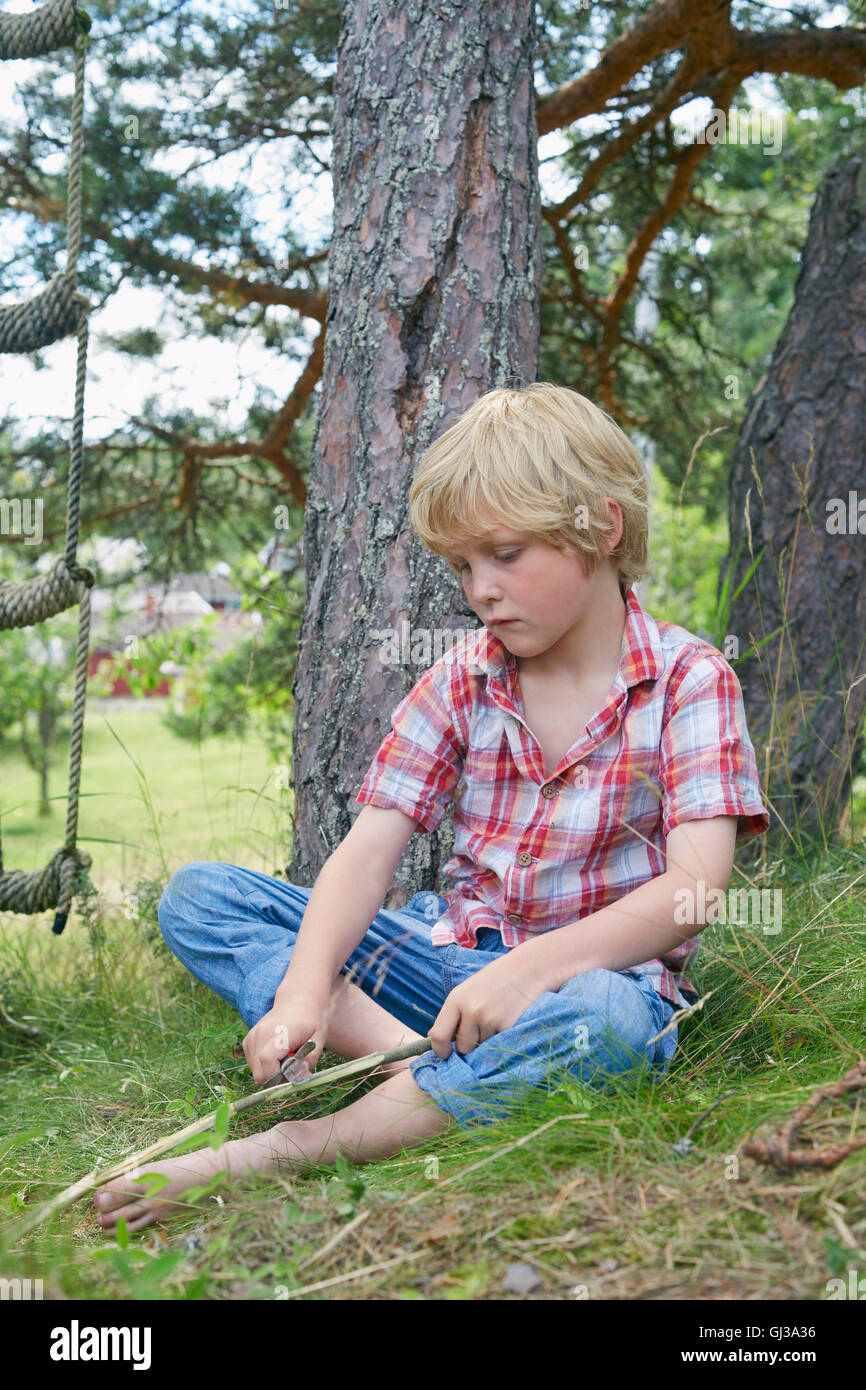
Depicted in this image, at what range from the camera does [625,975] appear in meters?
1.76

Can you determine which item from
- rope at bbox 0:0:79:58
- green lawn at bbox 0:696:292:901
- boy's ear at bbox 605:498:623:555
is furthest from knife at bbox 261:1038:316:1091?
rope at bbox 0:0:79:58

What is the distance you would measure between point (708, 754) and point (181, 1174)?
1017 millimetres

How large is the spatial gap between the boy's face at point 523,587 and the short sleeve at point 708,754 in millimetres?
237

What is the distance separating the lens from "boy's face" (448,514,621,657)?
175cm

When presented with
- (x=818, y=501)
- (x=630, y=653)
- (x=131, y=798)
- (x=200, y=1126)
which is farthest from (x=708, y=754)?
(x=131, y=798)

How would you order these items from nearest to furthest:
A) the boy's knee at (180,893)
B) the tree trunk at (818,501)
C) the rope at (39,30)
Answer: the boy's knee at (180,893), the rope at (39,30), the tree trunk at (818,501)

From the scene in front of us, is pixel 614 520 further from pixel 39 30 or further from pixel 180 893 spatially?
pixel 39 30

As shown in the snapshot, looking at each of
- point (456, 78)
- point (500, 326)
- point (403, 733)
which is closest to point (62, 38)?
point (456, 78)

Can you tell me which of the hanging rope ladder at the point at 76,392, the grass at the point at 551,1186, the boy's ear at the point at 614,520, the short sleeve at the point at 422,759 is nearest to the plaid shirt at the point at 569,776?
the short sleeve at the point at 422,759

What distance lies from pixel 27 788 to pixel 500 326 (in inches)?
369

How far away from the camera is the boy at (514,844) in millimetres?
1632

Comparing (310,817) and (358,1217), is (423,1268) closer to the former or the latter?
(358,1217)

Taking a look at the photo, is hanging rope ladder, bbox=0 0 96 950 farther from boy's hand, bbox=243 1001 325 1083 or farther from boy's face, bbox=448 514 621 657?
boy's face, bbox=448 514 621 657

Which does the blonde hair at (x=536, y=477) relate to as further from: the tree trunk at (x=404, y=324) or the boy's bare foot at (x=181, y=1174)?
the boy's bare foot at (x=181, y=1174)
